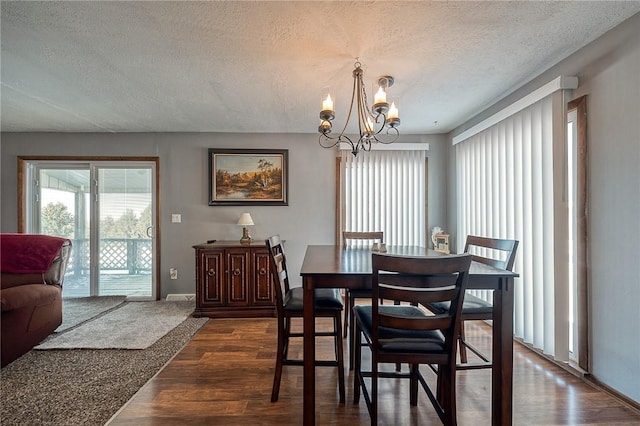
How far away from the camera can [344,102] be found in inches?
111

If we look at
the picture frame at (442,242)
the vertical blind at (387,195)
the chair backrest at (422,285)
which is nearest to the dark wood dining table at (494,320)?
the chair backrest at (422,285)

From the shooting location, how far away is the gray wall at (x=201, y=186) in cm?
377

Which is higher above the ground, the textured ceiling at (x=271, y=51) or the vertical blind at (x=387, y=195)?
the textured ceiling at (x=271, y=51)

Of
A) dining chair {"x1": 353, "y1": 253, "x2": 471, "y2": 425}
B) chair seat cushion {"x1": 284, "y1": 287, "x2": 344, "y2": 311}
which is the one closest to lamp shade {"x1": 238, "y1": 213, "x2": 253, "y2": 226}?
chair seat cushion {"x1": 284, "y1": 287, "x2": 344, "y2": 311}

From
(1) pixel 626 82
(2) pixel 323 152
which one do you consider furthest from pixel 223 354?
(1) pixel 626 82

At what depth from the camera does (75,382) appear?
1.90 m

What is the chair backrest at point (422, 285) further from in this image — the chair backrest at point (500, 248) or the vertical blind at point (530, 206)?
the vertical blind at point (530, 206)

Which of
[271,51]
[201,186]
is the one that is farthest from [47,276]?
[271,51]

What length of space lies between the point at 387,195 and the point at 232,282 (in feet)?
7.38

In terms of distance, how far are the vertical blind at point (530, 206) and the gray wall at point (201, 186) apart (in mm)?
1066

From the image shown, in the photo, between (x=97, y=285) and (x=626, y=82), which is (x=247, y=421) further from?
(x=97, y=285)

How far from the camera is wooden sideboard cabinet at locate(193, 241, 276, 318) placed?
320 cm

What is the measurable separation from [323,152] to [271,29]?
2220mm

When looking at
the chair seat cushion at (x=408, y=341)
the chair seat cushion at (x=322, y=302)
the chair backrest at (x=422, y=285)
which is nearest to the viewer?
the chair backrest at (x=422, y=285)
